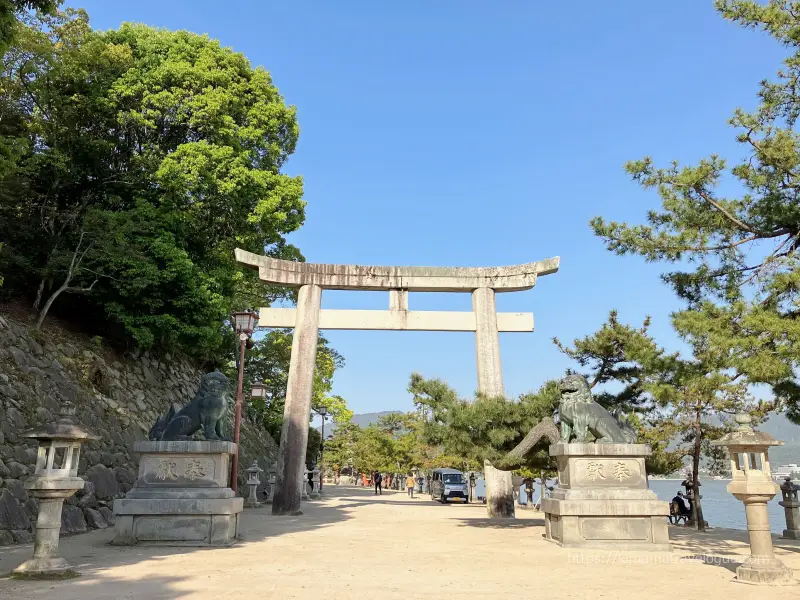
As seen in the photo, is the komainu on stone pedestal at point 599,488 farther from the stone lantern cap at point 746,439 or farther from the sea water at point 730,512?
the stone lantern cap at point 746,439

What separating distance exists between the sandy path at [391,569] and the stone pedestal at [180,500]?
0.39 metres

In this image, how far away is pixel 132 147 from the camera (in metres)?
17.3

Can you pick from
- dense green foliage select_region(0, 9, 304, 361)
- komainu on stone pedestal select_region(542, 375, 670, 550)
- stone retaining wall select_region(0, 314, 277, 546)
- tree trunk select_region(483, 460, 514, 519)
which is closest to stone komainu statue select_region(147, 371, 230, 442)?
stone retaining wall select_region(0, 314, 277, 546)

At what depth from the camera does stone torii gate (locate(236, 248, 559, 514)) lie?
14750 millimetres

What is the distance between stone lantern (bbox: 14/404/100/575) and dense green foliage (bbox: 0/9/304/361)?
8.20m

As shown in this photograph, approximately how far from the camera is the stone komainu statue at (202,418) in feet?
29.8

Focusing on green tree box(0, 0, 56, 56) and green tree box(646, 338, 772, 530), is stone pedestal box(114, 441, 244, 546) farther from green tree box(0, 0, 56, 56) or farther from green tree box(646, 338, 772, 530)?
green tree box(646, 338, 772, 530)

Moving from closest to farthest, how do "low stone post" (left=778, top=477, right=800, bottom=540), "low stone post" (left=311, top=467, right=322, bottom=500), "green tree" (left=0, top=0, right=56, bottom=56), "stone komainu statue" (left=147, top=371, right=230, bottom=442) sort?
"green tree" (left=0, top=0, right=56, bottom=56)
"stone komainu statue" (left=147, top=371, right=230, bottom=442)
"low stone post" (left=778, top=477, right=800, bottom=540)
"low stone post" (left=311, top=467, right=322, bottom=500)

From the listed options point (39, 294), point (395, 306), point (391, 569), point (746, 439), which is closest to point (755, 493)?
point (746, 439)

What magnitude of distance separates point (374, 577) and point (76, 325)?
44.7 ft

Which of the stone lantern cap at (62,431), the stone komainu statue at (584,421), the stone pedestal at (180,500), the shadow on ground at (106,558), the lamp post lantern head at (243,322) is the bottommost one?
the shadow on ground at (106,558)

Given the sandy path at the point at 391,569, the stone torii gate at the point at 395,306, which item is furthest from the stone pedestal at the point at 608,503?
the stone torii gate at the point at 395,306

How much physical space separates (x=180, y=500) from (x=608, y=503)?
6.53 meters

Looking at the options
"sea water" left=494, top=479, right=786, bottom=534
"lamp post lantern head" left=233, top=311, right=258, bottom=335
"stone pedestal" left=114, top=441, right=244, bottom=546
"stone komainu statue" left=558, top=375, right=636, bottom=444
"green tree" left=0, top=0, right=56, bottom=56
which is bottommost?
"sea water" left=494, top=479, right=786, bottom=534
